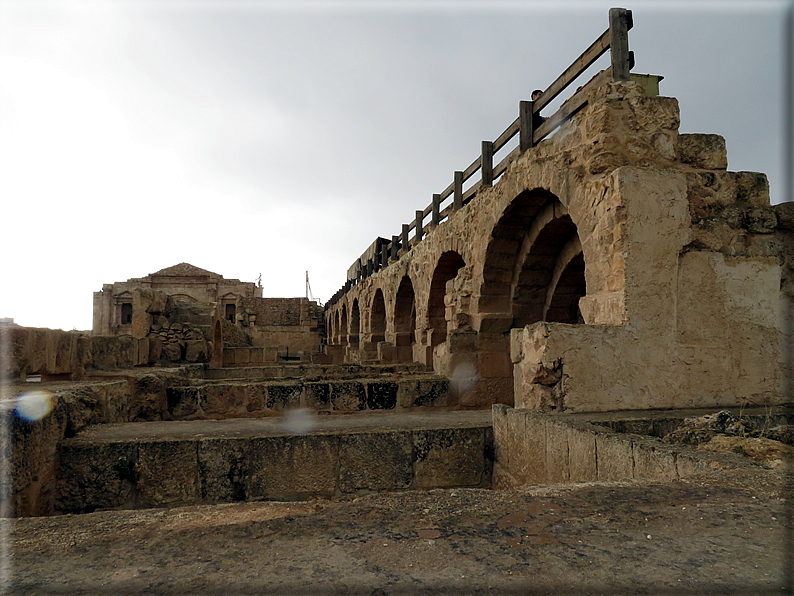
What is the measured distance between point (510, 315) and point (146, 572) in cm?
645

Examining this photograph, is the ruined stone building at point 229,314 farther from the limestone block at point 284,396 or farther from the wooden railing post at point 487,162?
the wooden railing post at point 487,162

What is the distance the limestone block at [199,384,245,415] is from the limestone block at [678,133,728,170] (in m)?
5.27

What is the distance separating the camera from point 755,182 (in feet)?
14.7

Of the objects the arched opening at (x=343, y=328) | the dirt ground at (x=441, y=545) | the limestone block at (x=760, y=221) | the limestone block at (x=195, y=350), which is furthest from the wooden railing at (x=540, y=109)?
the arched opening at (x=343, y=328)

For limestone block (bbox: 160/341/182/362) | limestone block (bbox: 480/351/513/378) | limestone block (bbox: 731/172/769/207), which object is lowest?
limestone block (bbox: 480/351/513/378)

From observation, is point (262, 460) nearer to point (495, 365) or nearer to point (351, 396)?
point (351, 396)

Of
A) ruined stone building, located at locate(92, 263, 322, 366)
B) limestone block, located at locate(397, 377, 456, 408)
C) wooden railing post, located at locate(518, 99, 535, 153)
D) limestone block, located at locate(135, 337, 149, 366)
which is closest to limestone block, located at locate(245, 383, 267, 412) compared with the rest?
limestone block, located at locate(397, 377, 456, 408)

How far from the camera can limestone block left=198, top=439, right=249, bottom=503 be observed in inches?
135

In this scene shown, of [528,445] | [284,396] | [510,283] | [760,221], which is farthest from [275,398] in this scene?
[760,221]

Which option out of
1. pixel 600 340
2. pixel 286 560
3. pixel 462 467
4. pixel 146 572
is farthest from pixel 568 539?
pixel 600 340

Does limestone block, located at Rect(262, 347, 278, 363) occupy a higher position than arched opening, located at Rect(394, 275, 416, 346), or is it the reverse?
arched opening, located at Rect(394, 275, 416, 346)

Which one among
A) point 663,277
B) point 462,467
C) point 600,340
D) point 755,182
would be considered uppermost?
point 755,182

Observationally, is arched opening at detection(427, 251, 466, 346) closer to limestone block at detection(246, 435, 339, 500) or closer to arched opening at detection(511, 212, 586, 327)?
arched opening at detection(511, 212, 586, 327)

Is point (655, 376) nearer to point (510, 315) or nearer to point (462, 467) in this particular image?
point (462, 467)
